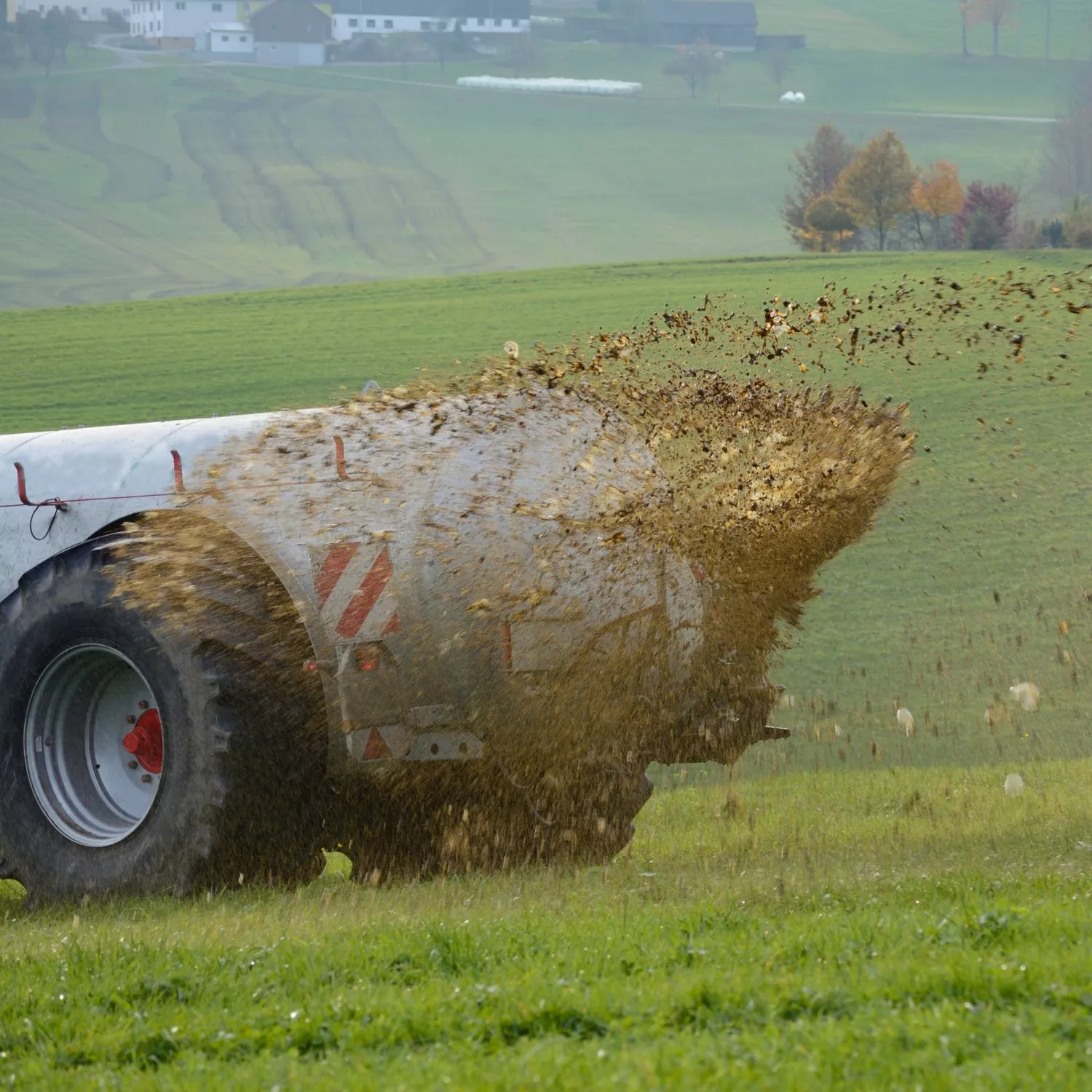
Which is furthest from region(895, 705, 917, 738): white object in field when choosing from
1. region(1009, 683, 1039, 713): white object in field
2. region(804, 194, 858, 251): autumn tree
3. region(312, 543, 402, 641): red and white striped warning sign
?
region(804, 194, 858, 251): autumn tree

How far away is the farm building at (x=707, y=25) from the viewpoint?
177 m

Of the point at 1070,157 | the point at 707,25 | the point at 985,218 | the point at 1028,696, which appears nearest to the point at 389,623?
the point at 1028,696

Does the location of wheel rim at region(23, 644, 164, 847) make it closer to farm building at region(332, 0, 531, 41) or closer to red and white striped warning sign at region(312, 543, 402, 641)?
red and white striped warning sign at region(312, 543, 402, 641)

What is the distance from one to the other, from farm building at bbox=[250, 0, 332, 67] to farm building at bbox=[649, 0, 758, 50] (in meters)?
37.2

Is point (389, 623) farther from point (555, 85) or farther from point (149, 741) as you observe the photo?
point (555, 85)

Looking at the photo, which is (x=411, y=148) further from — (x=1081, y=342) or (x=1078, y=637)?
(x=1078, y=637)

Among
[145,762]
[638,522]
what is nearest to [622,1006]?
[638,522]

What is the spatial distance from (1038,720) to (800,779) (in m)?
3.16

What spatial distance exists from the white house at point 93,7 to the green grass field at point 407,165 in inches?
1529

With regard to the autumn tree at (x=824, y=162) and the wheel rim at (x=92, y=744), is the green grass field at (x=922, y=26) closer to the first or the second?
the autumn tree at (x=824, y=162)

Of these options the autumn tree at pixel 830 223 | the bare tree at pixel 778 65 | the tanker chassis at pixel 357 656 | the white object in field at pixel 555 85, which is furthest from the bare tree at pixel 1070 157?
the tanker chassis at pixel 357 656

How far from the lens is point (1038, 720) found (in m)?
13.7

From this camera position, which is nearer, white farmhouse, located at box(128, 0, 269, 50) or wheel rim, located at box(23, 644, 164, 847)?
wheel rim, located at box(23, 644, 164, 847)

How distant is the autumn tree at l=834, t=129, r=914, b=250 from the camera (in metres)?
64.8
